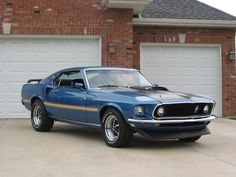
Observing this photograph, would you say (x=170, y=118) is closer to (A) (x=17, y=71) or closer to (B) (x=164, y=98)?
(B) (x=164, y=98)

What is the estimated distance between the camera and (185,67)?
15.6m

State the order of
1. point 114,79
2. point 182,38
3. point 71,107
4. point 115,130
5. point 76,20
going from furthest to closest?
point 182,38
point 76,20
point 114,79
point 71,107
point 115,130

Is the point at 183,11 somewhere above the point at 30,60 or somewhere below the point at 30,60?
above

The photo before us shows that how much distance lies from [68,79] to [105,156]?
9.74 feet

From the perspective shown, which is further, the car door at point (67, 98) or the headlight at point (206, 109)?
the car door at point (67, 98)

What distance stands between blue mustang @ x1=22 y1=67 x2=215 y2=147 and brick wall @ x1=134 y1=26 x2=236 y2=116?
212 inches

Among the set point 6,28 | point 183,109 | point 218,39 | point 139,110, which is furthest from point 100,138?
point 218,39

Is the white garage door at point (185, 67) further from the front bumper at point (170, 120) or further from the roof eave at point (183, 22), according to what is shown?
the front bumper at point (170, 120)

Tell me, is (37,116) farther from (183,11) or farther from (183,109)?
(183,11)

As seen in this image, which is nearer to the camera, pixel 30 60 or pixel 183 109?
pixel 183 109

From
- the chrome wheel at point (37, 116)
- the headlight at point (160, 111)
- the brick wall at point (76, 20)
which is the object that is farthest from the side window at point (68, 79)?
the brick wall at point (76, 20)

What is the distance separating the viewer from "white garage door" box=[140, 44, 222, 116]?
15406mm

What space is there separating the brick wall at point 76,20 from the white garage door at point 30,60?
1.06 feet

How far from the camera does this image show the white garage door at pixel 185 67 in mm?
15406
